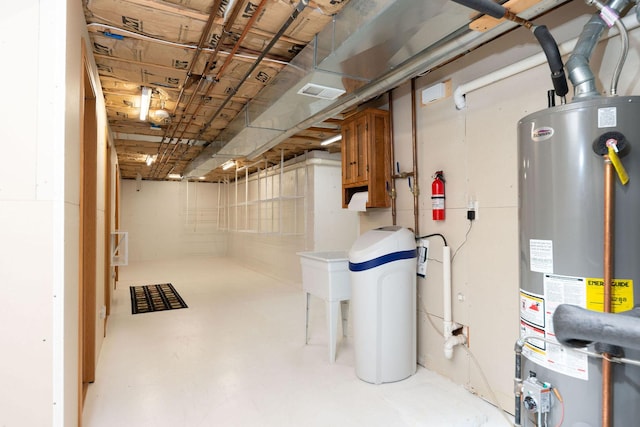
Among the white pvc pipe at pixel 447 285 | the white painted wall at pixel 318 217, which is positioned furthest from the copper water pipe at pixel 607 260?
the white painted wall at pixel 318 217

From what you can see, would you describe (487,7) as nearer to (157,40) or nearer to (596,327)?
(596,327)

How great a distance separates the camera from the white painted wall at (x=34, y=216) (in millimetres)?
1440

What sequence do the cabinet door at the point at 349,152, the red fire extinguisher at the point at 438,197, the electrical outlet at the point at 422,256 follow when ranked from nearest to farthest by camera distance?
the red fire extinguisher at the point at 438,197, the electrical outlet at the point at 422,256, the cabinet door at the point at 349,152

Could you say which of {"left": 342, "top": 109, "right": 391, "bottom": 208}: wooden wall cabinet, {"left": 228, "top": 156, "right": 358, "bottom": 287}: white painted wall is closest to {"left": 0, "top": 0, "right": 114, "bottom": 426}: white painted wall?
{"left": 342, "top": 109, "right": 391, "bottom": 208}: wooden wall cabinet

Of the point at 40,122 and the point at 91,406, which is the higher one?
the point at 40,122

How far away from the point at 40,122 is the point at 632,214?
2291 millimetres

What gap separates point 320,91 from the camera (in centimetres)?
264

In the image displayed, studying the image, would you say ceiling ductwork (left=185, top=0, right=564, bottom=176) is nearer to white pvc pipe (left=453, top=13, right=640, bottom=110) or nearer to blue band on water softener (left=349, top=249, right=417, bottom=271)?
white pvc pipe (left=453, top=13, right=640, bottom=110)

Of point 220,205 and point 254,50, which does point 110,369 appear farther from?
point 220,205

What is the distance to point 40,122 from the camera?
149cm

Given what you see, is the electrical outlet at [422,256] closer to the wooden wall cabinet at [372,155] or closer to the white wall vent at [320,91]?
the wooden wall cabinet at [372,155]

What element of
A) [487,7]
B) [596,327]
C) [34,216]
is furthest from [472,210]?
[34,216]

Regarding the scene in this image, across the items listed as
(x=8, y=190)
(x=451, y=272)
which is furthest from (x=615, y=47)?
(x=8, y=190)

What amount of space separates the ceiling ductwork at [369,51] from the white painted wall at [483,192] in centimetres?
37
